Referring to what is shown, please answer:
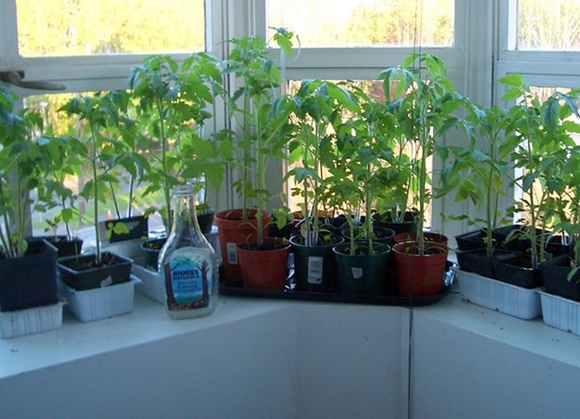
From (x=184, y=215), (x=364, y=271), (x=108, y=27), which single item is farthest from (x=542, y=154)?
(x=108, y=27)

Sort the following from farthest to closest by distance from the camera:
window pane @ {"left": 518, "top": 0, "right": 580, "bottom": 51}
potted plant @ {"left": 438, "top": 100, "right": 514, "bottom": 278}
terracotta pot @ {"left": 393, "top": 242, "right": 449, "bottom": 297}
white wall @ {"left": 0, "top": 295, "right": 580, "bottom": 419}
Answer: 1. window pane @ {"left": 518, "top": 0, "right": 580, "bottom": 51}
2. terracotta pot @ {"left": 393, "top": 242, "right": 449, "bottom": 297}
3. potted plant @ {"left": 438, "top": 100, "right": 514, "bottom": 278}
4. white wall @ {"left": 0, "top": 295, "right": 580, "bottom": 419}

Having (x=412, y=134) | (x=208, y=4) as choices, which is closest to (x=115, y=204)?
(x=208, y=4)

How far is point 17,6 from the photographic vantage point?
1.82 m

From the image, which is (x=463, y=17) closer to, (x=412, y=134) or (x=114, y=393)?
(x=412, y=134)

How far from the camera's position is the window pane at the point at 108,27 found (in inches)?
73.3

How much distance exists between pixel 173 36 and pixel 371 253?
2.74 ft

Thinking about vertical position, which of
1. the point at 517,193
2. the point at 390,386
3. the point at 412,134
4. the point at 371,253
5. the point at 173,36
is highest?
the point at 173,36

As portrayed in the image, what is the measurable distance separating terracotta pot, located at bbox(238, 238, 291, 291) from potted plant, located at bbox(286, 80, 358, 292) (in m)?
0.04

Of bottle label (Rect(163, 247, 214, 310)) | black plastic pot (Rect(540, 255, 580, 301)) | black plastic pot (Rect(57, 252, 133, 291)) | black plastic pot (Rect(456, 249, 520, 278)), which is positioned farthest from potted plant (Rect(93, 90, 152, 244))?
black plastic pot (Rect(540, 255, 580, 301))

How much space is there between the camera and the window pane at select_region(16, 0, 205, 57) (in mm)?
1861

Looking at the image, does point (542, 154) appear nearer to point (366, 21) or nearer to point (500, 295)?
point (500, 295)

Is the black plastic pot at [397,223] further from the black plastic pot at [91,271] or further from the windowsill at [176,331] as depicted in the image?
the black plastic pot at [91,271]

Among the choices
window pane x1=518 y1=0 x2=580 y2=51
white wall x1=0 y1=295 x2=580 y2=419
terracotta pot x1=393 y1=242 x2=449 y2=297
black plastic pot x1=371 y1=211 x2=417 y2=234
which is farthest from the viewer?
black plastic pot x1=371 y1=211 x2=417 y2=234

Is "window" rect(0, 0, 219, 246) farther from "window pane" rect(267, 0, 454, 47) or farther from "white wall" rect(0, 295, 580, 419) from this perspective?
"white wall" rect(0, 295, 580, 419)
